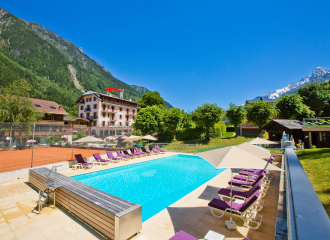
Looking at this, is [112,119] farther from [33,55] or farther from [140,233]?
[33,55]

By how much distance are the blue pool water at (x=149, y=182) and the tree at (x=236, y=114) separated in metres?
17.3

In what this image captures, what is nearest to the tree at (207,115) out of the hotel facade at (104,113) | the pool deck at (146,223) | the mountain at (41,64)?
the pool deck at (146,223)

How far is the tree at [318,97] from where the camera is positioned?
31828 millimetres

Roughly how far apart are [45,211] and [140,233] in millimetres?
3410

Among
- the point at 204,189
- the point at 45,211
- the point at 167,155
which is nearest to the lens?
the point at 45,211

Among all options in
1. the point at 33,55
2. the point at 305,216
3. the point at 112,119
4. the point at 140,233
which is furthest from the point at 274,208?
the point at 33,55

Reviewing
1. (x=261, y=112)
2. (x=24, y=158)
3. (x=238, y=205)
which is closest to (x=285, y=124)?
(x=261, y=112)

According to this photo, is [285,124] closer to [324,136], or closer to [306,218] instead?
[324,136]

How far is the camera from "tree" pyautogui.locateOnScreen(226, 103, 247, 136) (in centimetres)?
2820

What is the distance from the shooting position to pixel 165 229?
4.45 metres

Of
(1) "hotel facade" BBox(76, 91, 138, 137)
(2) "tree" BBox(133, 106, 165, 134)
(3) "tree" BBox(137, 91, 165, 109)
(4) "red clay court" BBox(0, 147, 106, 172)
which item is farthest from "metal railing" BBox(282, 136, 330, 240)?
(3) "tree" BBox(137, 91, 165, 109)

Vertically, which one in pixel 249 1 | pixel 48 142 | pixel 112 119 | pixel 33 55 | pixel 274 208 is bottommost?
pixel 274 208

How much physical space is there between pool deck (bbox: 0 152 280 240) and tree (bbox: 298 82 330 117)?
36.2 metres

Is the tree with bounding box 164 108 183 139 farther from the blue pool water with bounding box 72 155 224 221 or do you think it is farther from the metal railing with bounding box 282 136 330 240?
the metal railing with bounding box 282 136 330 240
